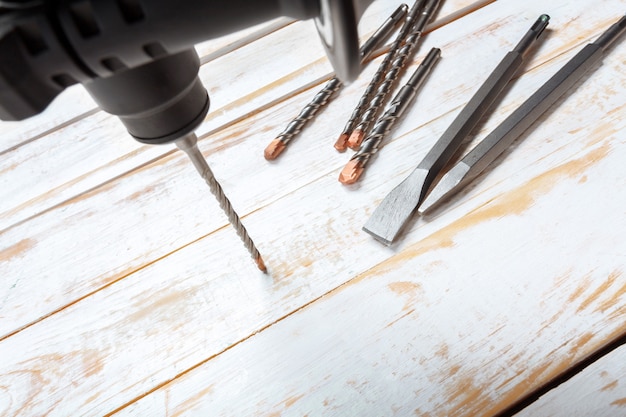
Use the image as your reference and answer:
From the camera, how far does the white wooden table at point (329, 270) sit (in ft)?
1.30

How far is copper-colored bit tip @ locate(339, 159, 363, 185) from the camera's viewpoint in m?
0.51

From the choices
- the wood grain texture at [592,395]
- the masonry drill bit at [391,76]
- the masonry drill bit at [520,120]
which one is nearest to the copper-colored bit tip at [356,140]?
the masonry drill bit at [391,76]

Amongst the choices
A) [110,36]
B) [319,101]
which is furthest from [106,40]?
[319,101]

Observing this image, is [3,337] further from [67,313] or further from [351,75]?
[351,75]

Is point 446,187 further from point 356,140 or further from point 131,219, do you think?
point 131,219

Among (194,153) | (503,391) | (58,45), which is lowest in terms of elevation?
(503,391)

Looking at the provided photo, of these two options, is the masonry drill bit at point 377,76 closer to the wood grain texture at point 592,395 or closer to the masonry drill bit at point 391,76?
the masonry drill bit at point 391,76

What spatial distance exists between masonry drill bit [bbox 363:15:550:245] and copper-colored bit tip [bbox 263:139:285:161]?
14cm

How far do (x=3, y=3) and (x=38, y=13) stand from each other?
1 cm

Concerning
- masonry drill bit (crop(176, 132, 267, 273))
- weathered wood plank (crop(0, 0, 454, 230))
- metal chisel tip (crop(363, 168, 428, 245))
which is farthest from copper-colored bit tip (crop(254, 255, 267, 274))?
weathered wood plank (crop(0, 0, 454, 230))

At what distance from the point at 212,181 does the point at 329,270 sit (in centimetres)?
15

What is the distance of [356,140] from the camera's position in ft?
1.78

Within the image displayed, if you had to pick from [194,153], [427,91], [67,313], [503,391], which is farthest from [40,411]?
[427,91]

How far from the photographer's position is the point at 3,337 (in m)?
0.48
